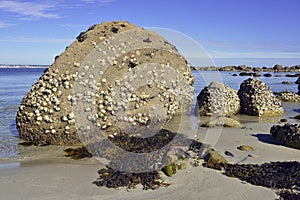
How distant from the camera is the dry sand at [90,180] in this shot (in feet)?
16.2

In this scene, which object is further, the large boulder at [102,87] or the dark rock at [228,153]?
the large boulder at [102,87]

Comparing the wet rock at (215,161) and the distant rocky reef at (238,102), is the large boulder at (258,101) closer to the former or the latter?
the distant rocky reef at (238,102)

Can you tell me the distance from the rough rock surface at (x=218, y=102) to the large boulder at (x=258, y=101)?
332mm

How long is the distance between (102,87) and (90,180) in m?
3.21

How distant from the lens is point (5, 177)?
18.8ft

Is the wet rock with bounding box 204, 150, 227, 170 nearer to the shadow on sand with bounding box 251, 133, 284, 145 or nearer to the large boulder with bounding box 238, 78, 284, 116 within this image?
the shadow on sand with bounding box 251, 133, 284, 145

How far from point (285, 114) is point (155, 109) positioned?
6.66 meters

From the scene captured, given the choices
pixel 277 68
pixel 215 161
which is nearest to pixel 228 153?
pixel 215 161

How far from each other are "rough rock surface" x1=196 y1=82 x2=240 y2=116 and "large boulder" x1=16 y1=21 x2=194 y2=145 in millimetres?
2593

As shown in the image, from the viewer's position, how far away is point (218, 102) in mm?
12523

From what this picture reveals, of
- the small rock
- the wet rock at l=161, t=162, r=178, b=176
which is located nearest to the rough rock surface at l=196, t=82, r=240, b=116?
the small rock

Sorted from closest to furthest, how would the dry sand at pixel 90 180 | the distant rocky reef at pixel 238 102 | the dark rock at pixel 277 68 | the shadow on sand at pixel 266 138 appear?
the dry sand at pixel 90 180
the shadow on sand at pixel 266 138
the distant rocky reef at pixel 238 102
the dark rock at pixel 277 68

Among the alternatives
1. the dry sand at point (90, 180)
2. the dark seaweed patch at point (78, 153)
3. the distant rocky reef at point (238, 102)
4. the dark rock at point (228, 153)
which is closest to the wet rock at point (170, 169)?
the dry sand at point (90, 180)

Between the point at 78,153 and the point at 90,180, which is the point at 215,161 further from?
the point at 78,153
